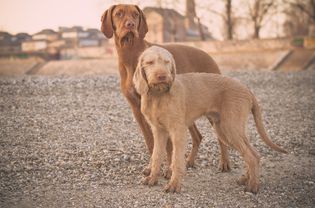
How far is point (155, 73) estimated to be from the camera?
5078 mm

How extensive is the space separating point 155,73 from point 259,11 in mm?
37464

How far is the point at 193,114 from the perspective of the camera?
5844mm

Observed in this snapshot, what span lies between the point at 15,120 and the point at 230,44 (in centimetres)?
2384

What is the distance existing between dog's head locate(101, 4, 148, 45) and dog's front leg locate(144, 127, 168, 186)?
4.91 ft

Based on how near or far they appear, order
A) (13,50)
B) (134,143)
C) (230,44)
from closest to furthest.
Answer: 1. (134,143)
2. (230,44)
3. (13,50)

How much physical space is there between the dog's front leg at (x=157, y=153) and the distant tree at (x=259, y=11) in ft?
117

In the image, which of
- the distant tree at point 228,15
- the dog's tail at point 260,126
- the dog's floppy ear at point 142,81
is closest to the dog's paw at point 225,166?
the dog's tail at point 260,126

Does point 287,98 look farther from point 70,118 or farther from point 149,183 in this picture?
point 149,183

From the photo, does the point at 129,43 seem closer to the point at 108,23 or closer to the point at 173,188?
the point at 108,23

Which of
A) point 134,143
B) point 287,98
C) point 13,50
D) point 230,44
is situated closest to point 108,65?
point 230,44

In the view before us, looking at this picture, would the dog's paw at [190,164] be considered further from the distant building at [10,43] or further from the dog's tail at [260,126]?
the distant building at [10,43]

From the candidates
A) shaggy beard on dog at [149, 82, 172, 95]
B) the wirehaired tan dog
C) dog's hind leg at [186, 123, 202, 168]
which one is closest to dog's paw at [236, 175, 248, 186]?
the wirehaired tan dog

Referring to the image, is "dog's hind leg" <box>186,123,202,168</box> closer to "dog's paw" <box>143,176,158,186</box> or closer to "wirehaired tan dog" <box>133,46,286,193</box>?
"wirehaired tan dog" <box>133,46,286,193</box>

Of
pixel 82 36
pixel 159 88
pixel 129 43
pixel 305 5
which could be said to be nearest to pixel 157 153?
pixel 159 88
